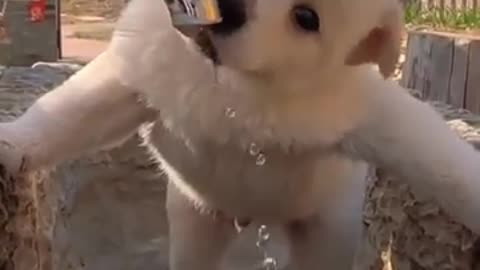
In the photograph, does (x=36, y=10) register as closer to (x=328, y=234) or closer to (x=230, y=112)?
(x=328, y=234)

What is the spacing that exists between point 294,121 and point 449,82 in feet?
4.15

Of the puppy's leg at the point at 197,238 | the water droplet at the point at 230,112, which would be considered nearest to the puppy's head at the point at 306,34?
the water droplet at the point at 230,112

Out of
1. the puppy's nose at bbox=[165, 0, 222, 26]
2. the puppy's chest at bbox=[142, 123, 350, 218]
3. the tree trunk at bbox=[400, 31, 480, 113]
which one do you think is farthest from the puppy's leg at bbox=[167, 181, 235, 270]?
the tree trunk at bbox=[400, 31, 480, 113]

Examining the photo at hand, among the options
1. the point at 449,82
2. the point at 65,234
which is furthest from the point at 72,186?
the point at 449,82

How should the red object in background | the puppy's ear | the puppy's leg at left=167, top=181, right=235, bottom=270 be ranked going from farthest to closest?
the red object in background < the puppy's leg at left=167, top=181, right=235, bottom=270 < the puppy's ear

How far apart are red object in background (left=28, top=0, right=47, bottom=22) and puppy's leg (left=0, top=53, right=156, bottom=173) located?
2871 mm

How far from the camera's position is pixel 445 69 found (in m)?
3.06

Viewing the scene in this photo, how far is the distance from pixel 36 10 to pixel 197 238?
2903mm

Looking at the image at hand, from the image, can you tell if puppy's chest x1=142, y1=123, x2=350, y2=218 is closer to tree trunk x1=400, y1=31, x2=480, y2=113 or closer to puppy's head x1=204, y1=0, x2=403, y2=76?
puppy's head x1=204, y1=0, x2=403, y2=76

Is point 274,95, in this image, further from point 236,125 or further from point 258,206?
point 258,206

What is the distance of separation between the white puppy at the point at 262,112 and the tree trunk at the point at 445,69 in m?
1.02

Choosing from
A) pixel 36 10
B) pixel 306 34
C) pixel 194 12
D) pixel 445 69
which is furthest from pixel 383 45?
pixel 36 10

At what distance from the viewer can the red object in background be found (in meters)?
4.84

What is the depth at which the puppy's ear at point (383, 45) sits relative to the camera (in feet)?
6.16
